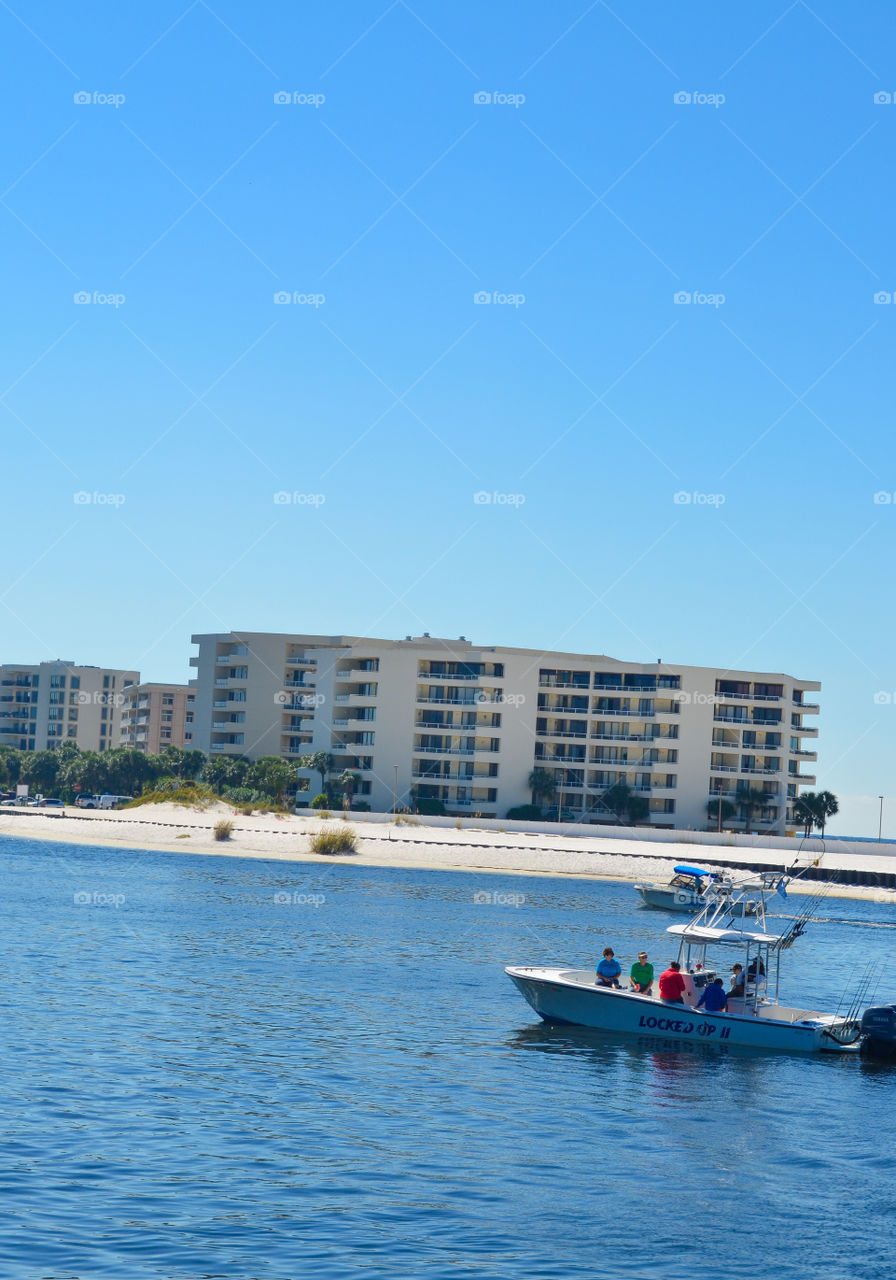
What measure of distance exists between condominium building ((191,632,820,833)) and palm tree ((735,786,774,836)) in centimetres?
22

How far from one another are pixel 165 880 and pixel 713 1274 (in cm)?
6742

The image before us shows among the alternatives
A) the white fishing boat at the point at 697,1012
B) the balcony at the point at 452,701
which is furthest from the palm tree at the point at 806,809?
the white fishing boat at the point at 697,1012

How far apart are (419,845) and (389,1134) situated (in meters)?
93.1

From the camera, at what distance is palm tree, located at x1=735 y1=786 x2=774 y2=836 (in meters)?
147

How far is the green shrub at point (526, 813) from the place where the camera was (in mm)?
140125

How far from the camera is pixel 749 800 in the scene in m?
148

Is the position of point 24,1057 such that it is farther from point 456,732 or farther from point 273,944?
point 456,732

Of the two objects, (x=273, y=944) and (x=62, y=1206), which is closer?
(x=62, y=1206)

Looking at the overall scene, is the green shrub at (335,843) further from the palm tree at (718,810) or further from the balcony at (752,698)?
the balcony at (752,698)

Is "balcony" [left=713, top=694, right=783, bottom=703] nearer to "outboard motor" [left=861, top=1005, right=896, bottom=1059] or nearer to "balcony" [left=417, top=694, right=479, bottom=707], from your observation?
"balcony" [left=417, top=694, right=479, bottom=707]

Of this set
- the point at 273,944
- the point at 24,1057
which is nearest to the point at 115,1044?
the point at 24,1057

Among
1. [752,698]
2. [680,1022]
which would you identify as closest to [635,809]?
[752,698]

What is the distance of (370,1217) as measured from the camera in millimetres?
20766

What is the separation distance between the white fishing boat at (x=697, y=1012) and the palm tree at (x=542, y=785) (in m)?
104
